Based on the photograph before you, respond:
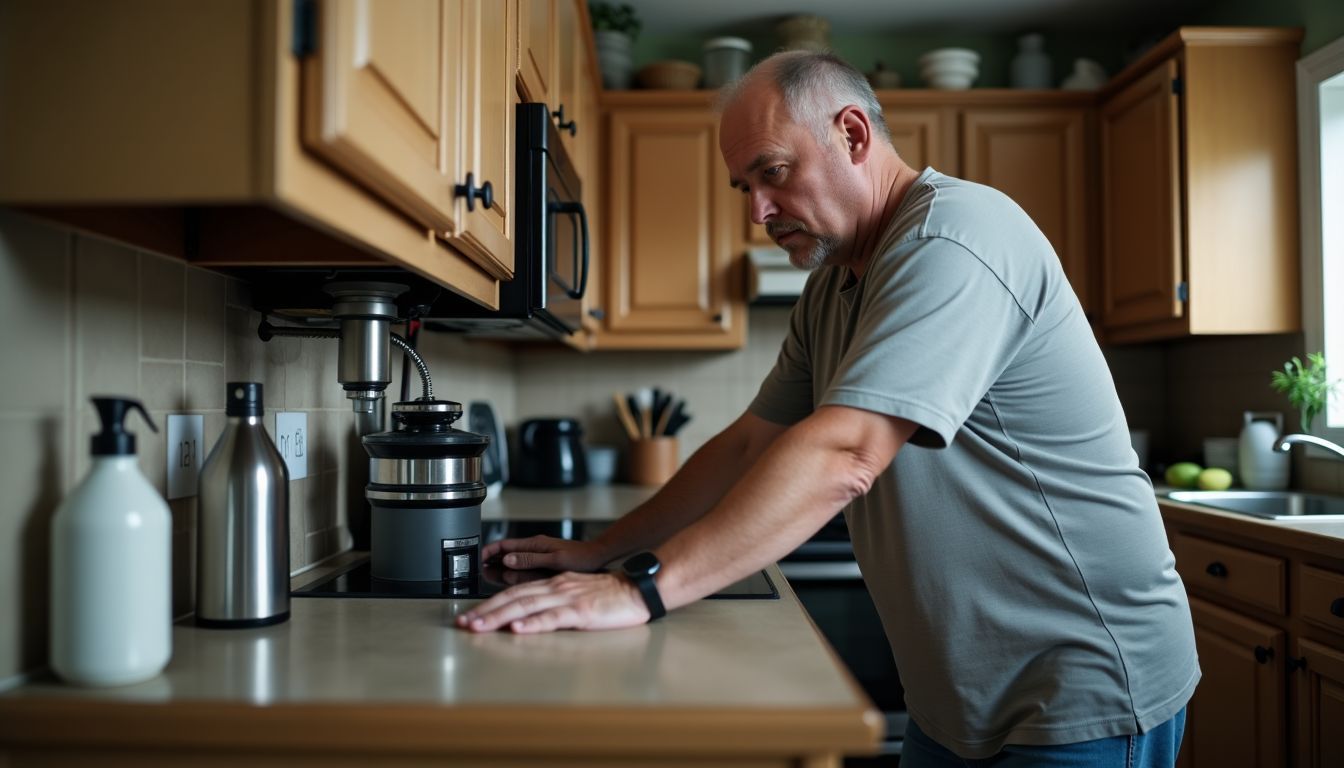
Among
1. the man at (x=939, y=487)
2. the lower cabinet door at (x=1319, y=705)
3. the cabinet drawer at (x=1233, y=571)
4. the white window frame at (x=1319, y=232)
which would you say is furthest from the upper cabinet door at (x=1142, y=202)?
the man at (x=939, y=487)

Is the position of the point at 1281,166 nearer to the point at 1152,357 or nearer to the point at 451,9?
the point at 1152,357

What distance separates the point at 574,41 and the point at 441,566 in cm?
159

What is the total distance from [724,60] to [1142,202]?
1.38 m

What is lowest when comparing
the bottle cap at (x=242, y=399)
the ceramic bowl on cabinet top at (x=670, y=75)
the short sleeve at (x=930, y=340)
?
the bottle cap at (x=242, y=399)

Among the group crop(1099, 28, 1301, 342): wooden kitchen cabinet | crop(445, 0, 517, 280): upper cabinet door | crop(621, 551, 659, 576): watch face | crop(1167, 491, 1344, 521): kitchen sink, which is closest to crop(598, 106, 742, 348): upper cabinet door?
crop(1099, 28, 1301, 342): wooden kitchen cabinet

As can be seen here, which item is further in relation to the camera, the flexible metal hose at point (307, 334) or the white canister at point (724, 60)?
the white canister at point (724, 60)

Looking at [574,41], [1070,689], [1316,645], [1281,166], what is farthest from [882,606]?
[1281,166]

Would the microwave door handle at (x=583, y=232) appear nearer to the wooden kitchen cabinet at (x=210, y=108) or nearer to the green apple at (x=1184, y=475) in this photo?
the wooden kitchen cabinet at (x=210, y=108)

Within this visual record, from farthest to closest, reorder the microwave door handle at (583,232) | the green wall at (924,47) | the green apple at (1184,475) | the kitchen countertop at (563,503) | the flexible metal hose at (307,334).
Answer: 1. the green wall at (924,47)
2. the green apple at (1184,475)
3. the kitchen countertop at (563,503)
4. the microwave door handle at (583,232)
5. the flexible metal hose at (307,334)

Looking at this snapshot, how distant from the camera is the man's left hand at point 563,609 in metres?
0.98

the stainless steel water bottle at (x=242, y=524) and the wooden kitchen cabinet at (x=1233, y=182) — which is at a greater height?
the wooden kitchen cabinet at (x=1233, y=182)

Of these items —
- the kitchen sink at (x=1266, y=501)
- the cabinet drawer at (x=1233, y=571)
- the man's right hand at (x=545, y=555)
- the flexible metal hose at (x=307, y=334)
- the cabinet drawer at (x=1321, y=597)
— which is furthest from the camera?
the kitchen sink at (x=1266, y=501)

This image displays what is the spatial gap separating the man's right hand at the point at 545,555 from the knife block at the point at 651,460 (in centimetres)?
183

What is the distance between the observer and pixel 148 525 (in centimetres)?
79
